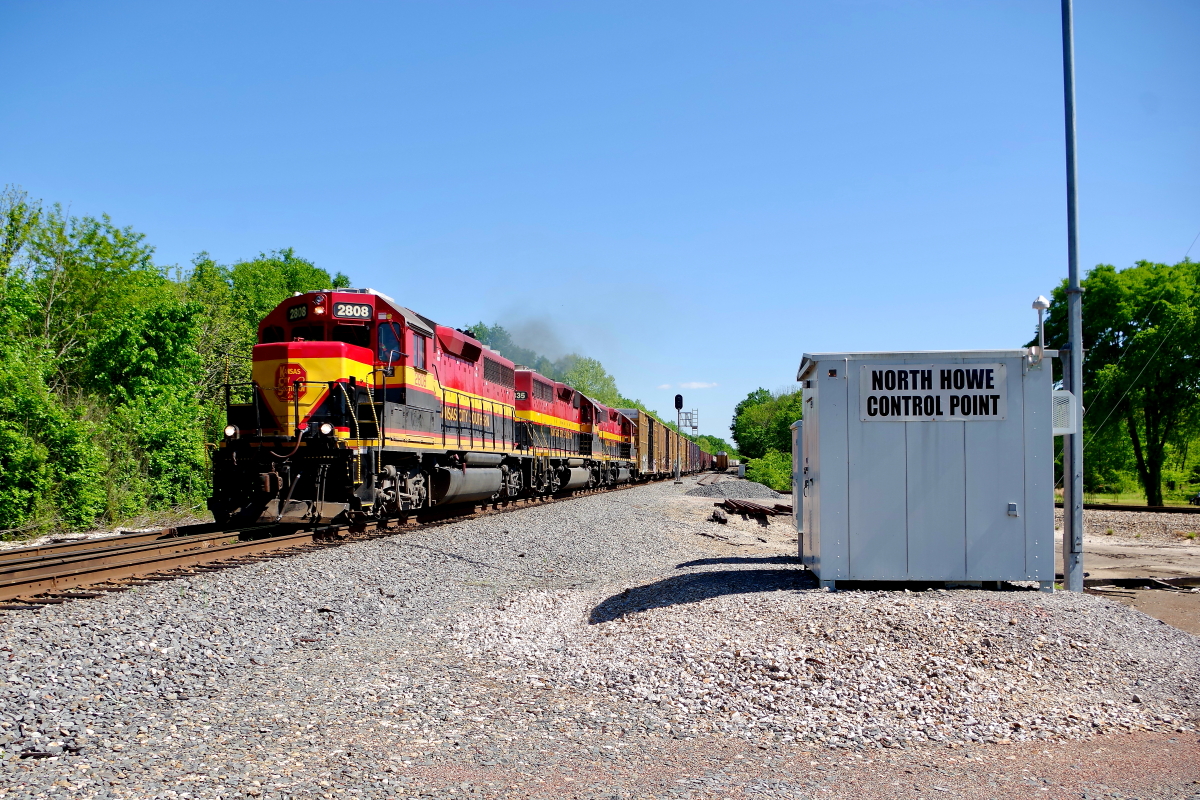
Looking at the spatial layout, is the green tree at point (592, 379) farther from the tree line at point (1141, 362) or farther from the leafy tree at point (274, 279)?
the tree line at point (1141, 362)

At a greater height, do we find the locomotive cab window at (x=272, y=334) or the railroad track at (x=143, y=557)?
the locomotive cab window at (x=272, y=334)

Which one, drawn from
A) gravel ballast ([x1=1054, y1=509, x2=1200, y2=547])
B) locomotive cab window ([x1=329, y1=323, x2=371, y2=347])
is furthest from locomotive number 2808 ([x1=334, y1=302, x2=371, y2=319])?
gravel ballast ([x1=1054, y1=509, x2=1200, y2=547])

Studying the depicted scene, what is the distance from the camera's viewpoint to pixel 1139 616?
696 centimetres

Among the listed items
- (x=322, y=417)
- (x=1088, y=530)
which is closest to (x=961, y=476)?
(x=322, y=417)

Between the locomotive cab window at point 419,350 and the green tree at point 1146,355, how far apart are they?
2483 centimetres

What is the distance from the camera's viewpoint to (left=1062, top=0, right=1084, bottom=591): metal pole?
8625 mm

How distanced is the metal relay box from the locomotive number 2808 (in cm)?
857

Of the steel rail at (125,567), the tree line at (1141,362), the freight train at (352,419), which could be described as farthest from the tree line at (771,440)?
the steel rail at (125,567)

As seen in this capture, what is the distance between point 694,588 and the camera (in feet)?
27.3

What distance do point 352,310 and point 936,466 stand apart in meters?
9.75

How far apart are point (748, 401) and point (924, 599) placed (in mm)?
159769

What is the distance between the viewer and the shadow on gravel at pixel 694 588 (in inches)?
306

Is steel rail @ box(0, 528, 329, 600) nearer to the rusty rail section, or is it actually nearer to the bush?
the rusty rail section

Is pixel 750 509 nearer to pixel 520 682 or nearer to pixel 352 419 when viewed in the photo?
pixel 352 419
